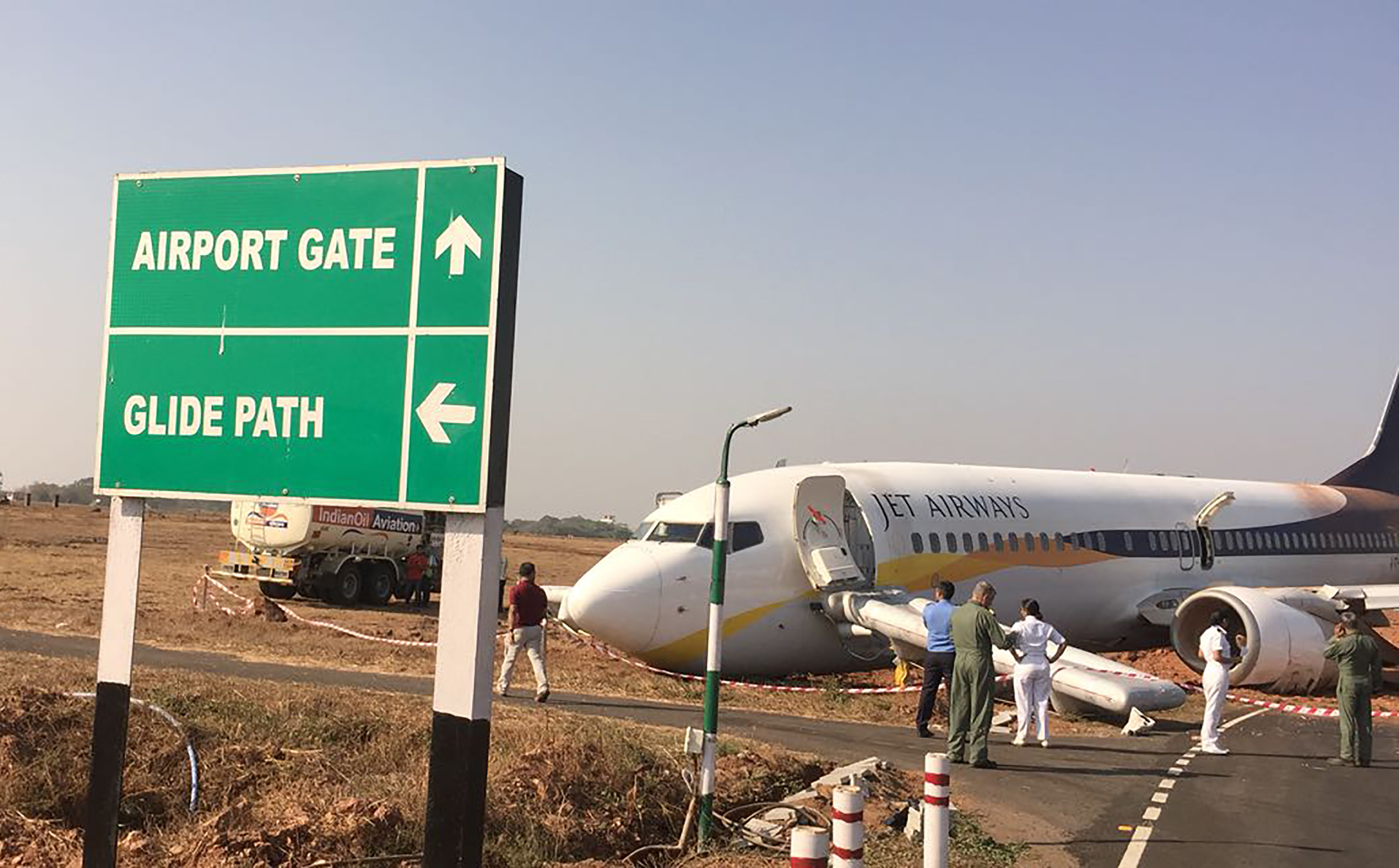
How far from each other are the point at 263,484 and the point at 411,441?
957mm

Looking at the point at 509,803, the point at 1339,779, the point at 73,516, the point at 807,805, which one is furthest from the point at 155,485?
the point at 73,516

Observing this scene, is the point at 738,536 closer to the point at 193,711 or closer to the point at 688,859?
the point at 193,711

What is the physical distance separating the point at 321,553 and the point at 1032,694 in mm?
21982

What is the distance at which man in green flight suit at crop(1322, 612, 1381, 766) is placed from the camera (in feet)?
45.8

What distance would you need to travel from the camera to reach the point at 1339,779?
13.2 meters

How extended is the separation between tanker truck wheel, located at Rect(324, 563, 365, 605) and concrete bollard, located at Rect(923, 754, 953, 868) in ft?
88.2

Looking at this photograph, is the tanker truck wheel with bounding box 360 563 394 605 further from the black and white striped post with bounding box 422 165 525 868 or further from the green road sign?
the black and white striped post with bounding box 422 165 525 868

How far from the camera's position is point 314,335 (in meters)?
7.16

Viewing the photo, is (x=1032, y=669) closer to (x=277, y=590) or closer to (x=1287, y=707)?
(x=1287, y=707)

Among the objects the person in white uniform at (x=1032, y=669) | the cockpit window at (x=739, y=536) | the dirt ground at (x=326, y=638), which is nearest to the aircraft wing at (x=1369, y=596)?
the dirt ground at (x=326, y=638)

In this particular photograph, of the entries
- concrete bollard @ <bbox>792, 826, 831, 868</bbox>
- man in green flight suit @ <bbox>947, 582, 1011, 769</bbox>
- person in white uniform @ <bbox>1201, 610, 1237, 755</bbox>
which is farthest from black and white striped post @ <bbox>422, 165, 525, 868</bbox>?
person in white uniform @ <bbox>1201, 610, 1237, 755</bbox>

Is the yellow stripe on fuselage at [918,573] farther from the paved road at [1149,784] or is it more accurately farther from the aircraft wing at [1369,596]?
the aircraft wing at [1369,596]

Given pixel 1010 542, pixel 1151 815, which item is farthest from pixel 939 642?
pixel 1010 542

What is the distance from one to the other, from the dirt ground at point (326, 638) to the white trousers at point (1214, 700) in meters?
1.52
